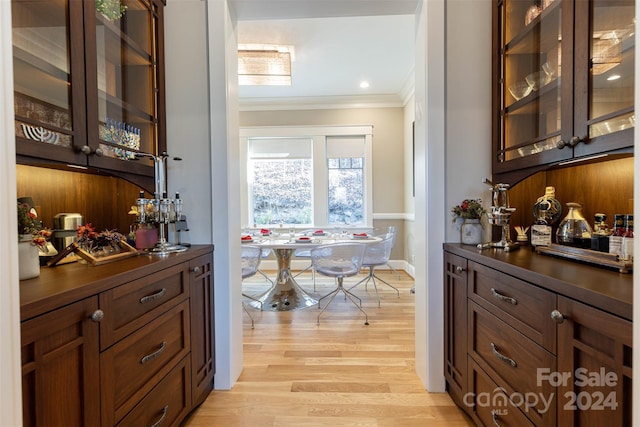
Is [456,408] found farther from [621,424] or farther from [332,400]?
[621,424]

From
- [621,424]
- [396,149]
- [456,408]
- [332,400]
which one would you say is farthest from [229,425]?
[396,149]

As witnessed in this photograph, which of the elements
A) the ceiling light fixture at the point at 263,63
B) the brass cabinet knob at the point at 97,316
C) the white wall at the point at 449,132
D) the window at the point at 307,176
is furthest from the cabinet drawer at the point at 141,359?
the window at the point at 307,176

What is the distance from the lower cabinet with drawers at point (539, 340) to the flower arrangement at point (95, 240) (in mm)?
1750

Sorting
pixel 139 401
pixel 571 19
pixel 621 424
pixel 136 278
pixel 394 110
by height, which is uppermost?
pixel 394 110

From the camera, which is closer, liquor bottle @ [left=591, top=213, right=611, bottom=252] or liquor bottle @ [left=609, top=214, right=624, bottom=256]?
liquor bottle @ [left=609, top=214, right=624, bottom=256]

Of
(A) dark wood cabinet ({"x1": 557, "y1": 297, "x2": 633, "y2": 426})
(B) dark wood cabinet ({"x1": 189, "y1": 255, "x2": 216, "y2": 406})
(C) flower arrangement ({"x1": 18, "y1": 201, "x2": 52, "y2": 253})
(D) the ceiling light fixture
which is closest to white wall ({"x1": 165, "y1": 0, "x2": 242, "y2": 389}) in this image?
(B) dark wood cabinet ({"x1": 189, "y1": 255, "x2": 216, "y2": 406})

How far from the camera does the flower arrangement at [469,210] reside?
1.79 m

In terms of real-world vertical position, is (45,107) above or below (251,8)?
below

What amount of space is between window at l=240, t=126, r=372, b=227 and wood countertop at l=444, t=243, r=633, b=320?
152 inches

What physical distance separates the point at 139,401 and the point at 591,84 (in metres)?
2.15

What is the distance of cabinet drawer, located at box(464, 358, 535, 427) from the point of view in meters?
1.17

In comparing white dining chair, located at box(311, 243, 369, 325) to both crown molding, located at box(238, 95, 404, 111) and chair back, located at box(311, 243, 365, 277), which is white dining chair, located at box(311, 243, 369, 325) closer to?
chair back, located at box(311, 243, 365, 277)

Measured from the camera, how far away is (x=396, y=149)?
520 centimetres

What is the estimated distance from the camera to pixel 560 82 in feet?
4.31
